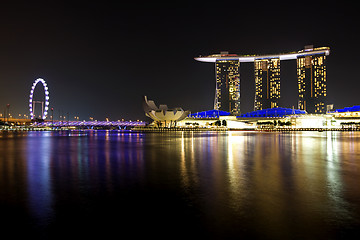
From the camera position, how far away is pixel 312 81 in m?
128

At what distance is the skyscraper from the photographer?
127 meters

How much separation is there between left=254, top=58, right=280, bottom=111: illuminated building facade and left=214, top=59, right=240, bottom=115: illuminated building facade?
11.5 meters

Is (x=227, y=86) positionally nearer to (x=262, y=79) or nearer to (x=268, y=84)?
(x=262, y=79)

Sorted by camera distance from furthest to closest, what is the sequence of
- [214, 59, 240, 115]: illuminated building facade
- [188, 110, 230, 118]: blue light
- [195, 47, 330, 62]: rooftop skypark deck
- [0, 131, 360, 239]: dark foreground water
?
[214, 59, 240, 115]: illuminated building facade
[195, 47, 330, 62]: rooftop skypark deck
[188, 110, 230, 118]: blue light
[0, 131, 360, 239]: dark foreground water

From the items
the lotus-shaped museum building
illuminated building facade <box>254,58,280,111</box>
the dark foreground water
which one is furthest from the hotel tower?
the dark foreground water

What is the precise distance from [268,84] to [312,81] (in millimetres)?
20650

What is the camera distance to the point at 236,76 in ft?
465

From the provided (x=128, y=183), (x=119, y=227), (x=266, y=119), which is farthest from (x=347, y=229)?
(x=266, y=119)

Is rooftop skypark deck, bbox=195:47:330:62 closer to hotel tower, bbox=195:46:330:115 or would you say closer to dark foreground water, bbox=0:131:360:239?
hotel tower, bbox=195:46:330:115

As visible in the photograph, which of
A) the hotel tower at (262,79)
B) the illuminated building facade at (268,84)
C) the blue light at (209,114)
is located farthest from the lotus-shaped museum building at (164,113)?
the illuminated building facade at (268,84)

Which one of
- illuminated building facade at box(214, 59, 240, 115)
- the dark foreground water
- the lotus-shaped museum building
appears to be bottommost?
the dark foreground water

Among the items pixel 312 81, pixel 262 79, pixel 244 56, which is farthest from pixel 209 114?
pixel 312 81

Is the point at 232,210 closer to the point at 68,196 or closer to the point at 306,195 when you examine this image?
the point at 306,195

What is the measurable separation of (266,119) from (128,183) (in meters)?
93.5
